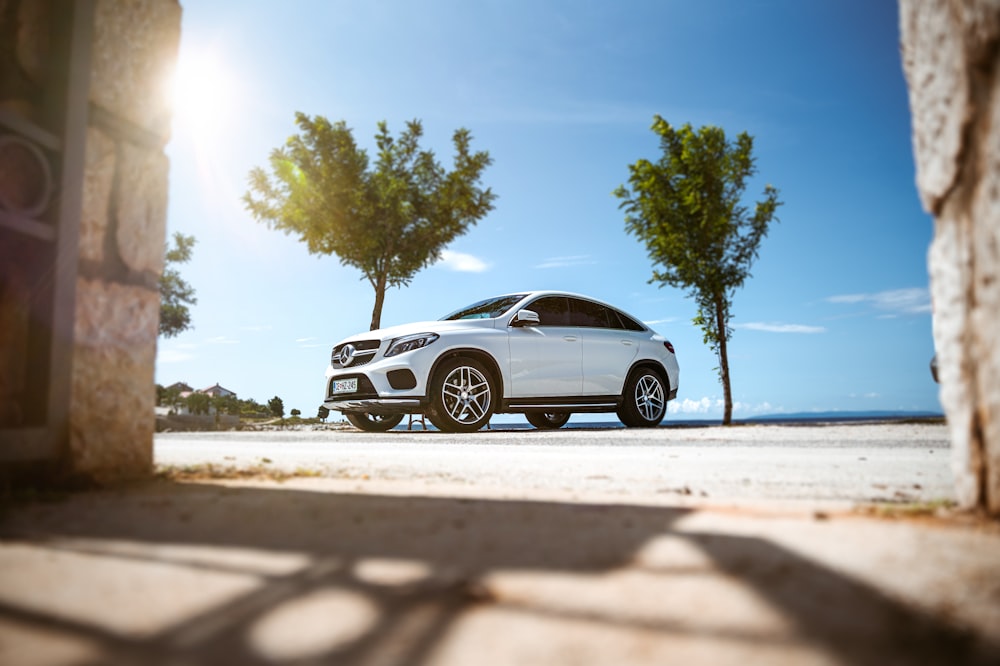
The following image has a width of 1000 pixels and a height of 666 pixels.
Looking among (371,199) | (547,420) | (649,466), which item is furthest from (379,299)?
(649,466)

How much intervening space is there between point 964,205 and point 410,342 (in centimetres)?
616

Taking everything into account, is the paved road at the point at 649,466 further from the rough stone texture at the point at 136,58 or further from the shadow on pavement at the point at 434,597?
the rough stone texture at the point at 136,58

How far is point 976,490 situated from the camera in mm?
2008

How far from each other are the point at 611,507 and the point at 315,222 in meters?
15.1

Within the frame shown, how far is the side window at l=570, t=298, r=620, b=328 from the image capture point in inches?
358

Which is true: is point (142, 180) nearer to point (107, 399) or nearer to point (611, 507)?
point (107, 399)

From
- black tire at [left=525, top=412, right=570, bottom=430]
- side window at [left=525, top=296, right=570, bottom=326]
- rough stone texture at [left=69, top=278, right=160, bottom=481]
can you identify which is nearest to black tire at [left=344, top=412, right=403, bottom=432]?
side window at [left=525, top=296, right=570, bottom=326]

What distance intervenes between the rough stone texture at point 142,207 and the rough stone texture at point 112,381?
169 mm

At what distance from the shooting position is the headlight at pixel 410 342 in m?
7.52

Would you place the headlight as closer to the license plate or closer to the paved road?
the license plate

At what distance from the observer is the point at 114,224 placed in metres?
2.96

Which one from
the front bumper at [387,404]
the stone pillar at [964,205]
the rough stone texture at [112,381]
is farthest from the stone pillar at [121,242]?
the front bumper at [387,404]

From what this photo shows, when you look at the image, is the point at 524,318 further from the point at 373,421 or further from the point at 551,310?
the point at 373,421

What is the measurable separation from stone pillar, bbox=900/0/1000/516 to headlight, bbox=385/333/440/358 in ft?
19.1
